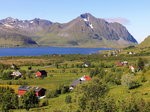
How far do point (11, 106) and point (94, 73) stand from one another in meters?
57.5

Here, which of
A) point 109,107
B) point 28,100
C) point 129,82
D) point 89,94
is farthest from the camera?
point 129,82

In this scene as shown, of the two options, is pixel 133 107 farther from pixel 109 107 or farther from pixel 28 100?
pixel 28 100

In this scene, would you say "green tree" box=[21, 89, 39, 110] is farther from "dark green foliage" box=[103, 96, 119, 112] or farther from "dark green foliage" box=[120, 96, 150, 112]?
"dark green foliage" box=[120, 96, 150, 112]

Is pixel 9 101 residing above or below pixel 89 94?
below

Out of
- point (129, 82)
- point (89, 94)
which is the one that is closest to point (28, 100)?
point (89, 94)

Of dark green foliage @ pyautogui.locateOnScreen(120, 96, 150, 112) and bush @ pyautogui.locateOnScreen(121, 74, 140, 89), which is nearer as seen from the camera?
dark green foliage @ pyautogui.locateOnScreen(120, 96, 150, 112)

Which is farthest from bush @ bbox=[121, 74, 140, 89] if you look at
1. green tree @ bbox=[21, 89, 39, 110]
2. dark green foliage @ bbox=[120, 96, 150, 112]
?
dark green foliage @ bbox=[120, 96, 150, 112]

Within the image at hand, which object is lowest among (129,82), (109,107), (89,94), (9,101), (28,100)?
(9,101)

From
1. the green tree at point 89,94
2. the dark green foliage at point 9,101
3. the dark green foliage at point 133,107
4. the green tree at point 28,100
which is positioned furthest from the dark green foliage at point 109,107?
the dark green foliage at point 9,101

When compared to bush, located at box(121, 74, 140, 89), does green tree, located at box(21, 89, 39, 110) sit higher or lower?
lower

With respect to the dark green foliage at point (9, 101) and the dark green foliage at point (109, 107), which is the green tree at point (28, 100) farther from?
the dark green foliage at point (109, 107)

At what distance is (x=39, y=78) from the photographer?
396ft

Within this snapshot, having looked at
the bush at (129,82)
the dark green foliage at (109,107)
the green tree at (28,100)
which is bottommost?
the green tree at (28,100)

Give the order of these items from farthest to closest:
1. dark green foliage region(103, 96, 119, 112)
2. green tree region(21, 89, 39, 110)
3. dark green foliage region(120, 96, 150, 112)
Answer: green tree region(21, 89, 39, 110) → dark green foliage region(103, 96, 119, 112) → dark green foliage region(120, 96, 150, 112)
